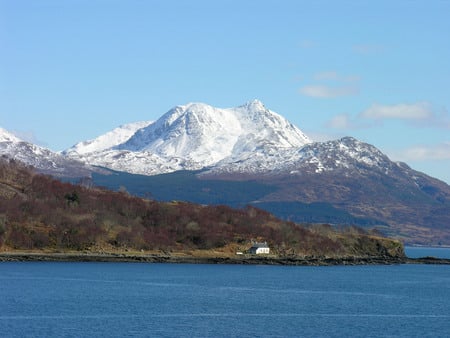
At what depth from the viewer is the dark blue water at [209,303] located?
3142 inches

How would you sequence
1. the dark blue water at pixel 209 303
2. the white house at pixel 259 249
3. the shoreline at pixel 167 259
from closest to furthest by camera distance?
the dark blue water at pixel 209 303
the shoreline at pixel 167 259
the white house at pixel 259 249

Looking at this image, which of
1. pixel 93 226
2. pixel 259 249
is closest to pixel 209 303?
pixel 93 226

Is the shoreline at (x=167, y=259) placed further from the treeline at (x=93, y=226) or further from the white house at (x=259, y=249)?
the treeline at (x=93, y=226)

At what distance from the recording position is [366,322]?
290ft

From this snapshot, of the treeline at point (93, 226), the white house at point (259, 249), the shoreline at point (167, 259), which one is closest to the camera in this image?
the shoreline at point (167, 259)

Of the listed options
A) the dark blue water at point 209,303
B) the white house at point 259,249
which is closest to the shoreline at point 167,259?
the white house at point 259,249

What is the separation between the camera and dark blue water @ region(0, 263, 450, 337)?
79.8 m

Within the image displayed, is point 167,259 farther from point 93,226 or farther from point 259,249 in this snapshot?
point 259,249

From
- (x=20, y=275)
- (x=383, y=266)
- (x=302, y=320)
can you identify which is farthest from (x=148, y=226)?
(x=302, y=320)

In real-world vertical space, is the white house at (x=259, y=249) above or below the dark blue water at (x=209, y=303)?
above

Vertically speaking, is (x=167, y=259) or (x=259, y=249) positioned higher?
(x=259, y=249)

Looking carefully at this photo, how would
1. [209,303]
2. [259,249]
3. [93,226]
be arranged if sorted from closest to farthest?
[209,303]
[93,226]
[259,249]

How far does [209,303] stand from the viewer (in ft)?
328

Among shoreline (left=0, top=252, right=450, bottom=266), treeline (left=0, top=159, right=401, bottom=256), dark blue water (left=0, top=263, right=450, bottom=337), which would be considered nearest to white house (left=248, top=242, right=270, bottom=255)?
shoreline (left=0, top=252, right=450, bottom=266)
